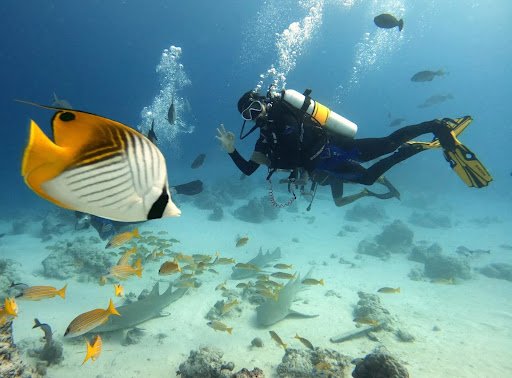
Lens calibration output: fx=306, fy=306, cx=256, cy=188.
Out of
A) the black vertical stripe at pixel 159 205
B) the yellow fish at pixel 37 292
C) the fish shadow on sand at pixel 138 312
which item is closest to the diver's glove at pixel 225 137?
the yellow fish at pixel 37 292

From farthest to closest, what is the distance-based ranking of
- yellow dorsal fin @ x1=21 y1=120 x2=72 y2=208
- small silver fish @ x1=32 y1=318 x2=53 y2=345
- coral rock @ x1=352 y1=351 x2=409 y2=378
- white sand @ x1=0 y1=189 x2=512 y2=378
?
white sand @ x1=0 y1=189 x2=512 y2=378 → small silver fish @ x1=32 y1=318 x2=53 y2=345 → coral rock @ x1=352 y1=351 x2=409 y2=378 → yellow dorsal fin @ x1=21 y1=120 x2=72 y2=208

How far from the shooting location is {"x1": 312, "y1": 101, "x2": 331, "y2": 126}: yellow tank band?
5.71 metres

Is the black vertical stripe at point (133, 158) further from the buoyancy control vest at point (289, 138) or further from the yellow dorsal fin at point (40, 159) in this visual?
the buoyancy control vest at point (289, 138)

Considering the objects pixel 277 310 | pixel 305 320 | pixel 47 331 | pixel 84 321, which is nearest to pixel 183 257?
pixel 277 310

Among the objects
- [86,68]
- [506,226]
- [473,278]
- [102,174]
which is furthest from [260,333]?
[86,68]

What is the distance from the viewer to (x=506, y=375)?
5809 millimetres

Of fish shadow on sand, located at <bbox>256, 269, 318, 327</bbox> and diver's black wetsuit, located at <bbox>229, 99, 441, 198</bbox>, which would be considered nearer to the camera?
diver's black wetsuit, located at <bbox>229, 99, 441, 198</bbox>

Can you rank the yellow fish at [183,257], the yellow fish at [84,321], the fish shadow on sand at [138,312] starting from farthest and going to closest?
the yellow fish at [183,257] < the fish shadow on sand at [138,312] < the yellow fish at [84,321]

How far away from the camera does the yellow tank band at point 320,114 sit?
5707 millimetres

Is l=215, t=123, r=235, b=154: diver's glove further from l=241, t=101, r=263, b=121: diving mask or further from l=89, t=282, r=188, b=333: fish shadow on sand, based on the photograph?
l=89, t=282, r=188, b=333: fish shadow on sand

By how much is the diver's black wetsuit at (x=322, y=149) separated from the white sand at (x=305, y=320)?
11.9 ft

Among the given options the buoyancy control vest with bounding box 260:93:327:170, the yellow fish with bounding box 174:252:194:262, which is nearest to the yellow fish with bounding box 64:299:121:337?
the buoyancy control vest with bounding box 260:93:327:170

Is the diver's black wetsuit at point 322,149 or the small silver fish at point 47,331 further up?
the diver's black wetsuit at point 322,149

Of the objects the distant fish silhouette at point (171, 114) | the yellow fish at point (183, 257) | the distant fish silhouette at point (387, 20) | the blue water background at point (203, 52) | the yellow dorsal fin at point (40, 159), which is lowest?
the yellow dorsal fin at point (40, 159)
